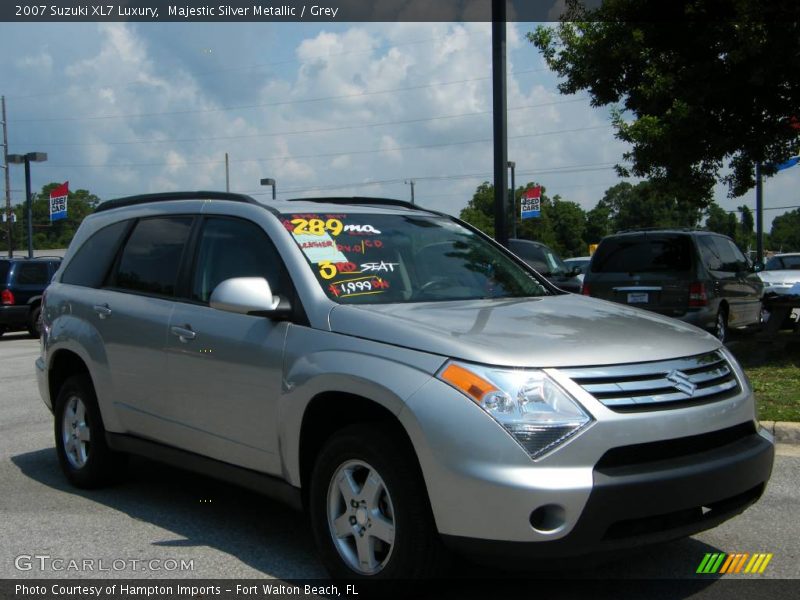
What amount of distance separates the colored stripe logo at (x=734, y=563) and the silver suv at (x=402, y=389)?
56 cm

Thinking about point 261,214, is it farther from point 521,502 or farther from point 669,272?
point 669,272

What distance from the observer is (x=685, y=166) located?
11.3 m

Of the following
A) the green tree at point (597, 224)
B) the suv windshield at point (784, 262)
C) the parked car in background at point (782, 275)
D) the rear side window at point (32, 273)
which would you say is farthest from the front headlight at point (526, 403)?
the green tree at point (597, 224)

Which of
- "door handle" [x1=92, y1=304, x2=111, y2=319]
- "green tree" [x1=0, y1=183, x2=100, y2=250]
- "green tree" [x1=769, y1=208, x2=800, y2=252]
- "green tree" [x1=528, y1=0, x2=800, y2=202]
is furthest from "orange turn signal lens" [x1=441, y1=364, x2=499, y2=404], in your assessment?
"green tree" [x1=769, y1=208, x2=800, y2=252]

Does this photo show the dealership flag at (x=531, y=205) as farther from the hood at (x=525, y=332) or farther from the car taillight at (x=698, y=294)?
the hood at (x=525, y=332)

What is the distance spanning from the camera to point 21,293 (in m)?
19.6

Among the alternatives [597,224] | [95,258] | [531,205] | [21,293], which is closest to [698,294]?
[95,258]

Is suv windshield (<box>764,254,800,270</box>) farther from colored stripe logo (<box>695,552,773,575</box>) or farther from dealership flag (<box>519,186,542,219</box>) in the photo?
dealership flag (<box>519,186,542,219</box>)

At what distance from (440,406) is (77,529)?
2683mm

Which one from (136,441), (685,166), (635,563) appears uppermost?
(685,166)

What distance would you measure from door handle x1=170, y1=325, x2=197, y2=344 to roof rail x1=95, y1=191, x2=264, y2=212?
79 centimetres

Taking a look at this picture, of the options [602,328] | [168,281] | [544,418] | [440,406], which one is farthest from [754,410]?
Answer: [168,281]

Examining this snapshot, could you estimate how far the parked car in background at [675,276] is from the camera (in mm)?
11648

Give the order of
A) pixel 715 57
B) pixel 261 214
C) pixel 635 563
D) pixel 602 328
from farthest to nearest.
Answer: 1. pixel 715 57
2. pixel 261 214
3. pixel 635 563
4. pixel 602 328
